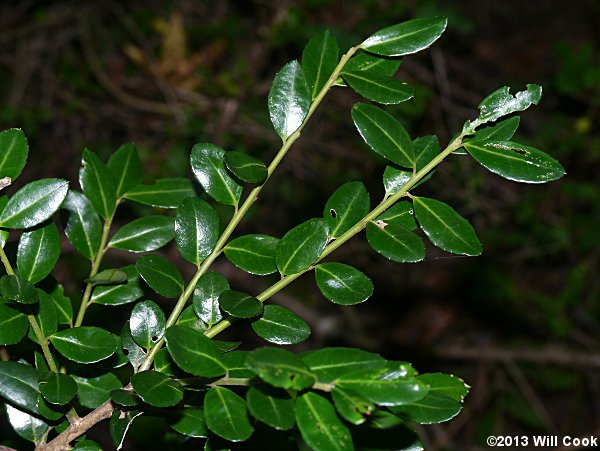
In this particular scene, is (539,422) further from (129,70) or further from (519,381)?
(129,70)

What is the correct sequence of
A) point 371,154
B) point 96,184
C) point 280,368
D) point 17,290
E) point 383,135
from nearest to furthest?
point 280,368
point 17,290
point 383,135
point 96,184
point 371,154

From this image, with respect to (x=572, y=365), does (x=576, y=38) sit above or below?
above

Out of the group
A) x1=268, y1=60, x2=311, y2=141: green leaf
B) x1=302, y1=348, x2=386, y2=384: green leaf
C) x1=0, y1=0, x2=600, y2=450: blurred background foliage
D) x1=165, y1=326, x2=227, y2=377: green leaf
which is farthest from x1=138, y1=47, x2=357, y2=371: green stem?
x1=0, y1=0, x2=600, y2=450: blurred background foliage

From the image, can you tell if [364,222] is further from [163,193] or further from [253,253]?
[163,193]

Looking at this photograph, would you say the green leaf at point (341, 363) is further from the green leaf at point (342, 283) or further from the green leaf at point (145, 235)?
the green leaf at point (145, 235)

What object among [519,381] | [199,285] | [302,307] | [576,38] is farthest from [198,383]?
[576,38]

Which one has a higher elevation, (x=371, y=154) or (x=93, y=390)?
(x=93, y=390)

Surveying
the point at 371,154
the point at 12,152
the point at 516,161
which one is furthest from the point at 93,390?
the point at 371,154

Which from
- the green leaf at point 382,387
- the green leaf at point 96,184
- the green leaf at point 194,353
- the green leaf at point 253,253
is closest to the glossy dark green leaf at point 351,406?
the green leaf at point 382,387

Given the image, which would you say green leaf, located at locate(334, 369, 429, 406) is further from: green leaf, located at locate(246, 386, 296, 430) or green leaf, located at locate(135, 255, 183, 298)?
green leaf, located at locate(135, 255, 183, 298)
